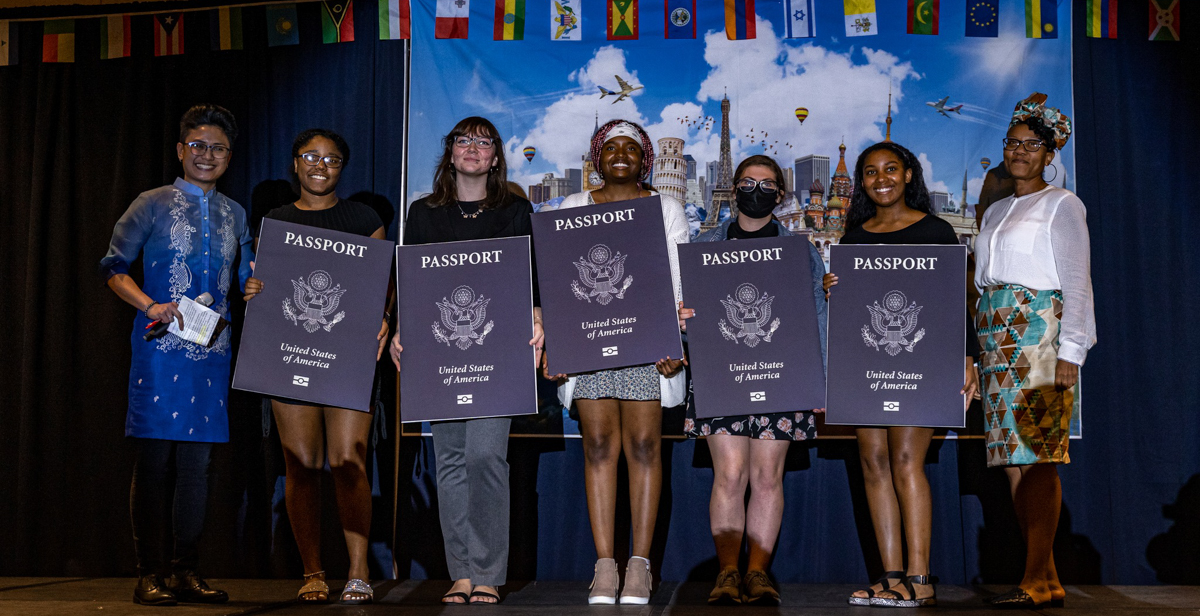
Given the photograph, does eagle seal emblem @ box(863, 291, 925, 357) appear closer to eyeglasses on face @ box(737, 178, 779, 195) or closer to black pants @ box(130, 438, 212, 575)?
eyeglasses on face @ box(737, 178, 779, 195)

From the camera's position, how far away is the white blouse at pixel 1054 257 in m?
3.02

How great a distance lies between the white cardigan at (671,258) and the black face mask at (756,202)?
0.21 m

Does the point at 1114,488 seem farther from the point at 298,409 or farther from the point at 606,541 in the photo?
the point at 298,409

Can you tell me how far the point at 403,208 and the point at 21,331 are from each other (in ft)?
6.46

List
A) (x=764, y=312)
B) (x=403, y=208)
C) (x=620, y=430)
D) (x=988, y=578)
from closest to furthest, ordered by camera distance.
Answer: (x=764, y=312), (x=620, y=430), (x=988, y=578), (x=403, y=208)

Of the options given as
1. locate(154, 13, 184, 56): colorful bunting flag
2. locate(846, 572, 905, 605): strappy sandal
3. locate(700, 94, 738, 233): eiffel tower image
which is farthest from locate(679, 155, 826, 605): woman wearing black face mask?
locate(154, 13, 184, 56): colorful bunting flag

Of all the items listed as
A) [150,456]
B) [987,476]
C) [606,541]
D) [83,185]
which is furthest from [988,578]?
[83,185]

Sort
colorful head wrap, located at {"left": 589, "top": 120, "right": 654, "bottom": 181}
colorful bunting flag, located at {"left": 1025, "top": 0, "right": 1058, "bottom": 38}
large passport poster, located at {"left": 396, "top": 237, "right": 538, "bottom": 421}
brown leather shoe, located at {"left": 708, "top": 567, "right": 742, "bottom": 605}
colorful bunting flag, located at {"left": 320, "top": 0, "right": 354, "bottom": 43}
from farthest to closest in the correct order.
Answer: colorful bunting flag, located at {"left": 320, "top": 0, "right": 354, "bottom": 43} → colorful bunting flag, located at {"left": 1025, "top": 0, "right": 1058, "bottom": 38} → colorful head wrap, located at {"left": 589, "top": 120, "right": 654, "bottom": 181} → brown leather shoe, located at {"left": 708, "top": 567, "right": 742, "bottom": 605} → large passport poster, located at {"left": 396, "top": 237, "right": 538, "bottom": 421}

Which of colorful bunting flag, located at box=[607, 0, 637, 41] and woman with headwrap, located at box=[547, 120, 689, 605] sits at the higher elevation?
colorful bunting flag, located at box=[607, 0, 637, 41]

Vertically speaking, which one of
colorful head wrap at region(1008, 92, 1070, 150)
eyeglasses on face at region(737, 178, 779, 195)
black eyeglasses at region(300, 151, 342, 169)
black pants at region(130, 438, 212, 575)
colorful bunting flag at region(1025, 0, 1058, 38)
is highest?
colorful bunting flag at region(1025, 0, 1058, 38)

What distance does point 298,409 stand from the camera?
125 inches

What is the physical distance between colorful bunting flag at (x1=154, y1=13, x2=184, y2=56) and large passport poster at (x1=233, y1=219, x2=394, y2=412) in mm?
1953

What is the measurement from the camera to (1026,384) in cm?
304

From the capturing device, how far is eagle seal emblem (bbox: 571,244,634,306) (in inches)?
116
